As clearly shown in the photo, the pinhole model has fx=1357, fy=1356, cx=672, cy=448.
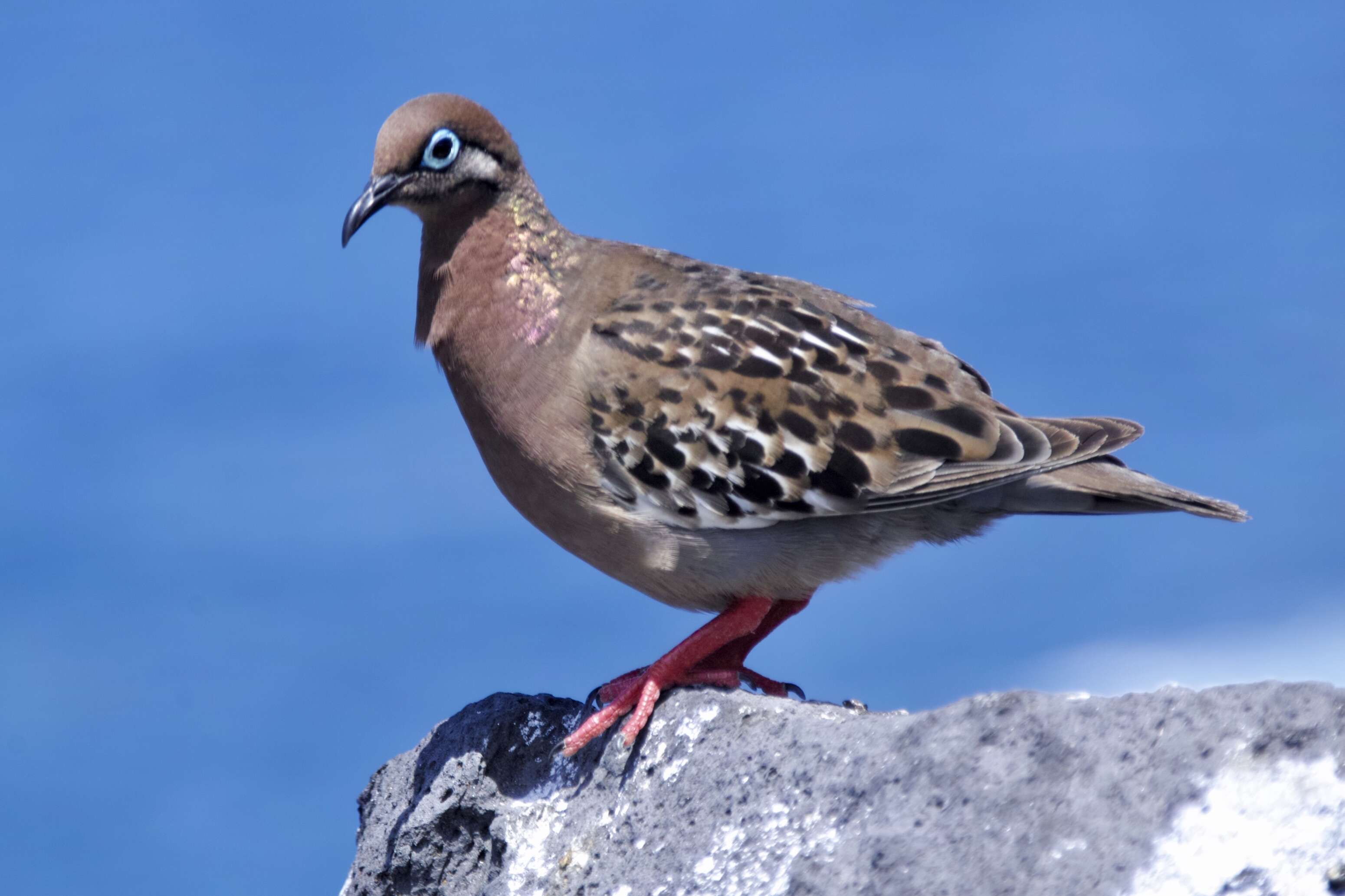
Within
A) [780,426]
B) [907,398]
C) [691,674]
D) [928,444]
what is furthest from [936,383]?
[691,674]

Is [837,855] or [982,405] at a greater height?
[982,405]

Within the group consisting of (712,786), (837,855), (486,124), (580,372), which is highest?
(486,124)

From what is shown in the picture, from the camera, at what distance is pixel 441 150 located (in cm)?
535

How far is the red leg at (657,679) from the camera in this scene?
5.06 metres

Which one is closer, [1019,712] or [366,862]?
[1019,712]

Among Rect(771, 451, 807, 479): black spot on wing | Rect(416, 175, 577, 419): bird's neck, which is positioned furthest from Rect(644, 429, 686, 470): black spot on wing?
Rect(416, 175, 577, 419): bird's neck

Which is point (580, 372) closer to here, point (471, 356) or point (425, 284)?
point (471, 356)

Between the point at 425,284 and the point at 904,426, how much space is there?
6.79ft

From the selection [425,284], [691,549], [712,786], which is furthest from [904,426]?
[425,284]

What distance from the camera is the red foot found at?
511cm

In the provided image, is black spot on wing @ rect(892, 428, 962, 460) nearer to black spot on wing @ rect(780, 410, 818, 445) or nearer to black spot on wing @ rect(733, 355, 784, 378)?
black spot on wing @ rect(780, 410, 818, 445)

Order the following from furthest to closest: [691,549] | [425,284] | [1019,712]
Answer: [425,284] → [691,549] → [1019,712]

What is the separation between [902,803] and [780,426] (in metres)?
1.72

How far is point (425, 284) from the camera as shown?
5688 millimetres
